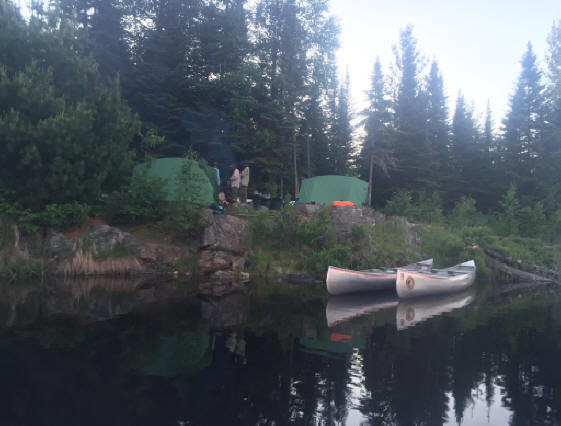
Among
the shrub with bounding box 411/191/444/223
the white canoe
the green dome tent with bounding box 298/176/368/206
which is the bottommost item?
the white canoe

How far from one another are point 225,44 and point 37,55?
12.6 meters

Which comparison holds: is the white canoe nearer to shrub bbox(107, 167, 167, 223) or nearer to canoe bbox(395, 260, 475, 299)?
canoe bbox(395, 260, 475, 299)

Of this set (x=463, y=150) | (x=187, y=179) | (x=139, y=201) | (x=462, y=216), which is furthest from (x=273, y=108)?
(x=463, y=150)

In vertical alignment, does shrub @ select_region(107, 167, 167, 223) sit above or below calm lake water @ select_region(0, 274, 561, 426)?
above

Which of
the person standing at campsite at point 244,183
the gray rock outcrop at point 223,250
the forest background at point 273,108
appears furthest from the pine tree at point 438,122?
the gray rock outcrop at point 223,250

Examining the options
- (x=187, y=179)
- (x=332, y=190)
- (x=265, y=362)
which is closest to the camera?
(x=265, y=362)

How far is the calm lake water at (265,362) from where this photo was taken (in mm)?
5449

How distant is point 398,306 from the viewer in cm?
1270

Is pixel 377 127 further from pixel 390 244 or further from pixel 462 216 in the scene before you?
pixel 390 244

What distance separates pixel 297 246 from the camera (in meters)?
17.6

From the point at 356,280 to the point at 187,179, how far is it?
797cm

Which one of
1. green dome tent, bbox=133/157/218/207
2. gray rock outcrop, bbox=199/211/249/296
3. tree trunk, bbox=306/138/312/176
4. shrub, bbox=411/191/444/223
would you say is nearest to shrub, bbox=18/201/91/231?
green dome tent, bbox=133/157/218/207

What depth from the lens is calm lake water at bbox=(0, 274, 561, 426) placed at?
545cm

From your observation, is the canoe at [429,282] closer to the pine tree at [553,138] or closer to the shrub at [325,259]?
the shrub at [325,259]
